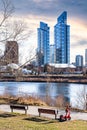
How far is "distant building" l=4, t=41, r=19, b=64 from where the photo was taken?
22798 mm

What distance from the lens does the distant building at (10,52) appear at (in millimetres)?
22798

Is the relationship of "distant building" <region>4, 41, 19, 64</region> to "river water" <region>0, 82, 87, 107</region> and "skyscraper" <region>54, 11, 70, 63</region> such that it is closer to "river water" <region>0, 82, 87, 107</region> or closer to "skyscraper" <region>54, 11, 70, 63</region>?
"river water" <region>0, 82, 87, 107</region>

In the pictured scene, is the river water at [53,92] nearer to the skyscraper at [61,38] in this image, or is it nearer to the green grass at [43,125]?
the green grass at [43,125]

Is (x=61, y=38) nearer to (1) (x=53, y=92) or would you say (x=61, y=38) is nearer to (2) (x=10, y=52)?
(1) (x=53, y=92)

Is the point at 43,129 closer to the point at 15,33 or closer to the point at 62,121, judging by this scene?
the point at 62,121

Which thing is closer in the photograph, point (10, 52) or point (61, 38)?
point (10, 52)

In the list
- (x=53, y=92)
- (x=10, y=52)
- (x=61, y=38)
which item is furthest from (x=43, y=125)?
(x=61, y=38)

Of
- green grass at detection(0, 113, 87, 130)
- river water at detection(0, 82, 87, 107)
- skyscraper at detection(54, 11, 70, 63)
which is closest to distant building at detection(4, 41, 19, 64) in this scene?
green grass at detection(0, 113, 87, 130)

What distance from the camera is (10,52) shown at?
23344mm

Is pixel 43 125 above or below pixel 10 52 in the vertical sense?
below

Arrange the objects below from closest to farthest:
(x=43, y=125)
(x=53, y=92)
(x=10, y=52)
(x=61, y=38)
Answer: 1. (x=43, y=125)
2. (x=10, y=52)
3. (x=53, y=92)
4. (x=61, y=38)

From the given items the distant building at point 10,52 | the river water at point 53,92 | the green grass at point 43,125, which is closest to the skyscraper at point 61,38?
the river water at point 53,92

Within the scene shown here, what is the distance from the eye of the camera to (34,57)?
25594mm

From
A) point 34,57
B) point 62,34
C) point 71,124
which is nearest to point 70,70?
point 62,34
